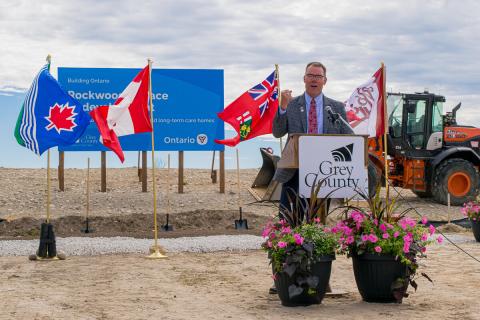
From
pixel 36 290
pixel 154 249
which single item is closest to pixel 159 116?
pixel 154 249

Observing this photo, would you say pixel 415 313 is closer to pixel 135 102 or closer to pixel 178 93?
pixel 135 102

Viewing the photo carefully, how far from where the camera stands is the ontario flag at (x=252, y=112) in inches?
663

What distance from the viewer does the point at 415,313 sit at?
7.44m

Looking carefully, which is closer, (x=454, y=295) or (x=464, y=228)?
(x=454, y=295)

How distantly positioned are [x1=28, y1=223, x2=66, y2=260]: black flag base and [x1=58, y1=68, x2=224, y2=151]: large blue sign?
9596 millimetres

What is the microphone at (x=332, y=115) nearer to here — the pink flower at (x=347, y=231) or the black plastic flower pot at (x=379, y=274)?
the pink flower at (x=347, y=231)

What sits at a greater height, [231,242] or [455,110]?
[455,110]

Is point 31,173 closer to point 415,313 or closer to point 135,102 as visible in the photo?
point 135,102

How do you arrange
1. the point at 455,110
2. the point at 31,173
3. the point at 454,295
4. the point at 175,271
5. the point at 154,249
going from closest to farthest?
the point at 454,295
the point at 175,271
the point at 154,249
the point at 455,110
the point at 31,173

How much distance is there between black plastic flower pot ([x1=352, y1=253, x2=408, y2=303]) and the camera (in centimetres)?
775

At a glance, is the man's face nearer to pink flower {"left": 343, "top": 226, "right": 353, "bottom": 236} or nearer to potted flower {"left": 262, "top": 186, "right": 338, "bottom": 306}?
potted flower {"left": 262, "top": 186, "right": 338, "bottom": 306}

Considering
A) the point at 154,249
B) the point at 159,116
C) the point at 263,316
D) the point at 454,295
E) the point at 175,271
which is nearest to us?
the point at 263,316

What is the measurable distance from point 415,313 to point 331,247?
0.90 meters

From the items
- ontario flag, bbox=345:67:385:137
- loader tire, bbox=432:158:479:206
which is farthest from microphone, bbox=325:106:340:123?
loader tire, bbox=432:158:479:206
